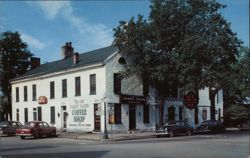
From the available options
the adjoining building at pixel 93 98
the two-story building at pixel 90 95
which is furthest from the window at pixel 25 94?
the two-story building at pixel 90 95

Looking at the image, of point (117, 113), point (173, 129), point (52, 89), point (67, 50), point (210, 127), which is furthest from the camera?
point (67, 50)

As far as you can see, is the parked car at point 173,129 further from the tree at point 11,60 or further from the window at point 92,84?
the tree at point 11,60

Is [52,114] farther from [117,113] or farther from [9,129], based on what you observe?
[117,113]

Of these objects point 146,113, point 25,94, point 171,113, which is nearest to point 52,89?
point 25,94

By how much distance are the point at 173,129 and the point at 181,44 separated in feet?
24.0

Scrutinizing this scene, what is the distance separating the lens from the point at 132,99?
42750mm

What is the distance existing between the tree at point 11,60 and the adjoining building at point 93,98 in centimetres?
674

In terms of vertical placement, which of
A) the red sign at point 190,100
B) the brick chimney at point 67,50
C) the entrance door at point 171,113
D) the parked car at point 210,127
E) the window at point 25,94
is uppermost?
the brick chimney at point 67,50

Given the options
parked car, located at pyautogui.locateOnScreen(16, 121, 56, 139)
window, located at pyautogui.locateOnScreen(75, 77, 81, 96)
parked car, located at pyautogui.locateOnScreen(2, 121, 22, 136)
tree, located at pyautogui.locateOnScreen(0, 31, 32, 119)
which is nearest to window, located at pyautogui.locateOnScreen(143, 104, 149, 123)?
window, located at pyautogui.locateOnScreen(75, 77, 81, 96)

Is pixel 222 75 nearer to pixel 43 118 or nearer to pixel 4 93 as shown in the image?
pixel 43 118

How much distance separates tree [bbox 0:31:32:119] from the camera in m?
58.6

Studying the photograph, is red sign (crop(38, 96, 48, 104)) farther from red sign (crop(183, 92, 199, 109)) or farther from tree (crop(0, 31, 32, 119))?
red sign (crop(183, 92, 199, 109))

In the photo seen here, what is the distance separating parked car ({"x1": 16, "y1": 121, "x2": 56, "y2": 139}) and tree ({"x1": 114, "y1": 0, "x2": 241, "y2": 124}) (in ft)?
29.3

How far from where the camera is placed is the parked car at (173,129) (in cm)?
3716
